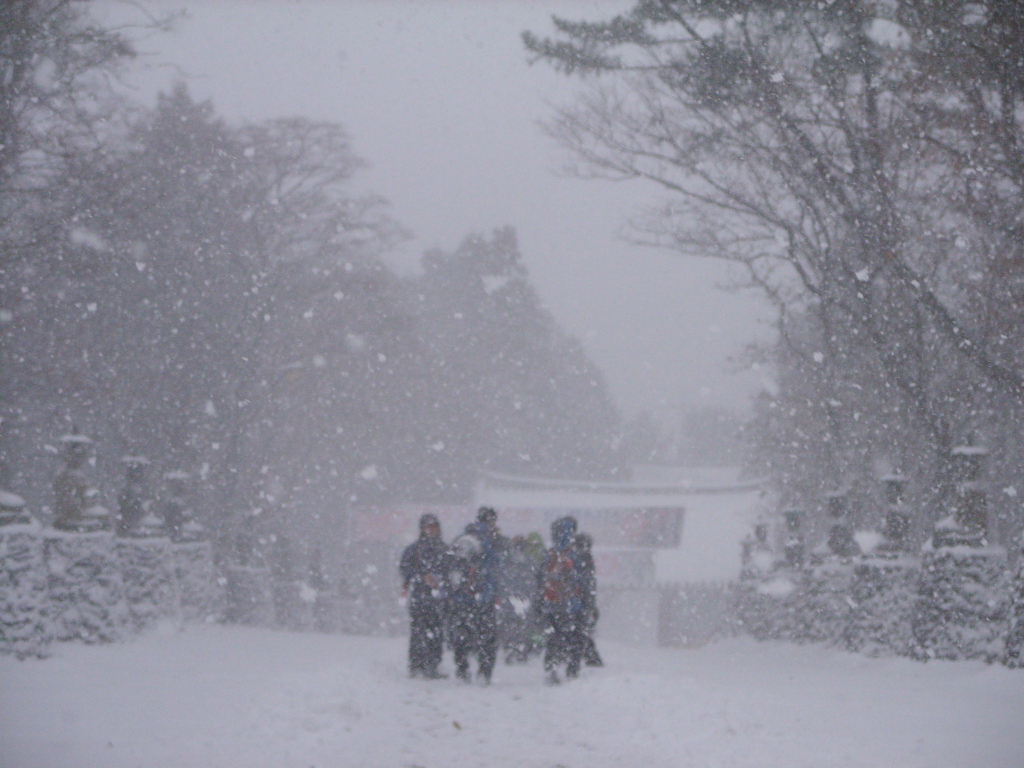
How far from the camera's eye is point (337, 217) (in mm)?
27328

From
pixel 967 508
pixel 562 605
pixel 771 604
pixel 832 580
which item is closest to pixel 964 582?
pixel 967 508

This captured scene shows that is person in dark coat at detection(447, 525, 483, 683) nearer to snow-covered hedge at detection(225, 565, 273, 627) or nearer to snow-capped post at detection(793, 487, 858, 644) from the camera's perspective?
snow-capped post at detection(793, 487, 858, 644)

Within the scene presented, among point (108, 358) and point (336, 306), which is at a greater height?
point (336, 306)

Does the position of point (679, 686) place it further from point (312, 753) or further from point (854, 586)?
point (854, 586)

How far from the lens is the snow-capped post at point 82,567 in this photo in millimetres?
12047

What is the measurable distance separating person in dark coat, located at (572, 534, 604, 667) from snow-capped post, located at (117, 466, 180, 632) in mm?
6597

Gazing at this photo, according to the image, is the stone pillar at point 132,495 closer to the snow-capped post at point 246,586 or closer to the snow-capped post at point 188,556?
the snow-capped post at point 188,556

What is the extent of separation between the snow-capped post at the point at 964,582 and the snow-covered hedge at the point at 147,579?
415 inches

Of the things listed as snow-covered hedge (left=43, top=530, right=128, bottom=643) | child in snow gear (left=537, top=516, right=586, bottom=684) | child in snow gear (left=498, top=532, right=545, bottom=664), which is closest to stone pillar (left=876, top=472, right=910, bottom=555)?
child in snow gear (left=498, top=532, right=545, bottom=664)

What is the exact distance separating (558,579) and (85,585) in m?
5.93

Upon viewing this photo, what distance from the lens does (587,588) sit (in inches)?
447

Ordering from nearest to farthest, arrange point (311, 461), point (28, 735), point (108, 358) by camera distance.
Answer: point (28, 735), point (108, 358), point (311, 461)

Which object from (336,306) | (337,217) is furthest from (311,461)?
(337,217)

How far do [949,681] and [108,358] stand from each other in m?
20.3
